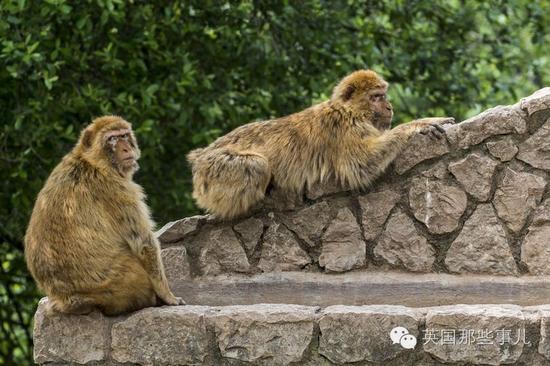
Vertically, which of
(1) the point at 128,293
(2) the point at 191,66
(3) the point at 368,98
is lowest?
(1) the point at 128,293

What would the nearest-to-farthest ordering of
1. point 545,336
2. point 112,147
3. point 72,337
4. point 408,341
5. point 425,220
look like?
point 545,336, point 408,341, point 112,147, point 72,337, point 425,220

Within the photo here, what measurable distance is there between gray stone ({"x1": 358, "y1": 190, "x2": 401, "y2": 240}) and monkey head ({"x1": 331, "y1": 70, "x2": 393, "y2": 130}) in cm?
47

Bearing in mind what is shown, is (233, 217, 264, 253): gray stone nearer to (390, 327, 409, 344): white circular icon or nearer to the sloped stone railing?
the sloped stone railing

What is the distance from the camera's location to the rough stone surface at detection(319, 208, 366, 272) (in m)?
7.43

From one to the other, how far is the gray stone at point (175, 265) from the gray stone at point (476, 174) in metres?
1.80

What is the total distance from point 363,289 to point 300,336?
670 millimetres

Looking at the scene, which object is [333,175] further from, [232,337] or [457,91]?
[457,91]

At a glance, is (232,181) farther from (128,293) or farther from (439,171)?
(439,171)

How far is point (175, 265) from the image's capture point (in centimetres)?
756

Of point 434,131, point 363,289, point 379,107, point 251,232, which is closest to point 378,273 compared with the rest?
point 363,289

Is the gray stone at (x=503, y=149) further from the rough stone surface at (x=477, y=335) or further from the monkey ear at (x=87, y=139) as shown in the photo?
the monkey ear at (x=87, y=139)

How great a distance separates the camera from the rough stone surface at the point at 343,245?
24.4 ft

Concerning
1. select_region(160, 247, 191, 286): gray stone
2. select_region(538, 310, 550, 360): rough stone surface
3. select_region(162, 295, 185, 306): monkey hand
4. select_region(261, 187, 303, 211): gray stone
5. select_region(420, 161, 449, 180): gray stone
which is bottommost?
select_region(538, 310, 550, 360): rough stone surface

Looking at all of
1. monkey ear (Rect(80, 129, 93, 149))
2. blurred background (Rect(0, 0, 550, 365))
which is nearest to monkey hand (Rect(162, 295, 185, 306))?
monkey ear (Rect(80, 129, 93, 149))
